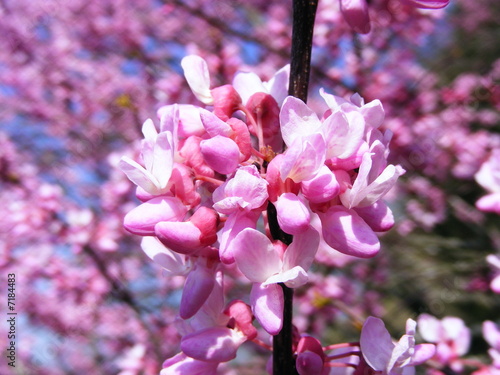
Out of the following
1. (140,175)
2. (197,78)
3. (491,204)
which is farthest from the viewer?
(491,204)

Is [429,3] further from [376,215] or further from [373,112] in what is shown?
[376,215]

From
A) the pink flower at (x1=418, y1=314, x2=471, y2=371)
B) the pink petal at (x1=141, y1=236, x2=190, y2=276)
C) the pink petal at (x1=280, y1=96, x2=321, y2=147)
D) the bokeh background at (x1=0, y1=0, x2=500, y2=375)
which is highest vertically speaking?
the pink petal at (x1=280, y1=96, x2=321, y2=147)

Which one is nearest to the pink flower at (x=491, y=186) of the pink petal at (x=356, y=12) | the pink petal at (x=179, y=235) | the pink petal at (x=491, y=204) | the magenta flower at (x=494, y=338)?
the pink petal at (x=491, y=204)

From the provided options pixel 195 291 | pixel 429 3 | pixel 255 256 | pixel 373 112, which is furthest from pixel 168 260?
pixel 429 3

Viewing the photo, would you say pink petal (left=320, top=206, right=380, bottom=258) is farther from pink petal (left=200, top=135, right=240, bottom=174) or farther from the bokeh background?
the bokeh background

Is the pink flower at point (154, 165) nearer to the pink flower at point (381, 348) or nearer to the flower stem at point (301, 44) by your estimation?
the flower stem at point (301, 44)

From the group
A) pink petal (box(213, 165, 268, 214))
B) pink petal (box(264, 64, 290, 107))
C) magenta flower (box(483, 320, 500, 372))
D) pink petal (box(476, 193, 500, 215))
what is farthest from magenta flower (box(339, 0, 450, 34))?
magenta flower (box(483, 320, 500, 372))

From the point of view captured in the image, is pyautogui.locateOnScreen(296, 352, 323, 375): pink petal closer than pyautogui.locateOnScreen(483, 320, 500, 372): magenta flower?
Yes
